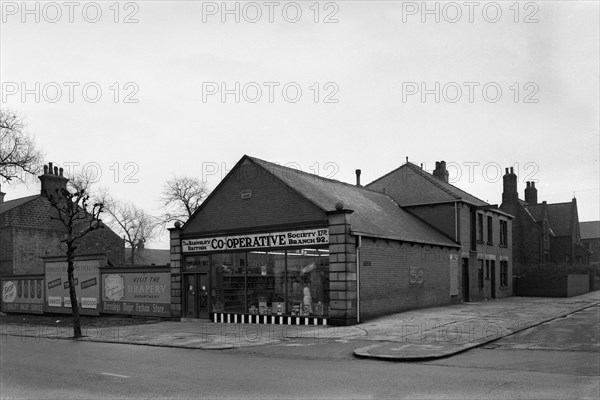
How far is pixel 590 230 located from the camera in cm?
10169

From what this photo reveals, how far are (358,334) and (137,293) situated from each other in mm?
13840

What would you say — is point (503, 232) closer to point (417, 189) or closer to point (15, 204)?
point (417, 189)

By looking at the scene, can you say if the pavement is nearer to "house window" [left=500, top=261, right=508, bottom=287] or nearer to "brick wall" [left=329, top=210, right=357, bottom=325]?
"brick wall" [left=329, top=210, right=357, bottom=325]

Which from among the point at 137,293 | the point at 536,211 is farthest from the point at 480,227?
the point at 536,211

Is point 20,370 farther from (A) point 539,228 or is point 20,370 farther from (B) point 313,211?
(A) point 539,228

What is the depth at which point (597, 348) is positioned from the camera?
14656 millimetres

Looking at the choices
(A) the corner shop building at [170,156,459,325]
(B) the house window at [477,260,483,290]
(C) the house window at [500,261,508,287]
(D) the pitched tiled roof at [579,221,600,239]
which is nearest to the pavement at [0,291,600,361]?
(A) the corner shop building at [170,156,459,325]

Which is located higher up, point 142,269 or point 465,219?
point 465,219

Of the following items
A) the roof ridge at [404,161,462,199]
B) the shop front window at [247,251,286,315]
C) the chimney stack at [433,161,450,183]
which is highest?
the chimney stack at [433,161,450,183]

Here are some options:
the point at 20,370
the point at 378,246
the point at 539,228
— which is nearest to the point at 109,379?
the point at 20,370

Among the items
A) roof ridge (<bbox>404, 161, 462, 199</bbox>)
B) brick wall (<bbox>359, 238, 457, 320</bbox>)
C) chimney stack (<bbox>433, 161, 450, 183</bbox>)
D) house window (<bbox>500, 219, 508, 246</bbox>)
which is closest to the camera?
brick wall (<bbox>359, 238, 457, 320</bbox>)

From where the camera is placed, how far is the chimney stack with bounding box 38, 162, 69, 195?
41.3m

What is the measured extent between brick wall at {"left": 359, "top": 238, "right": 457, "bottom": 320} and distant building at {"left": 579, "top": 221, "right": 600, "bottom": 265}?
75.4m

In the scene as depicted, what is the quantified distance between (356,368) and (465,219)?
74.4 ft
